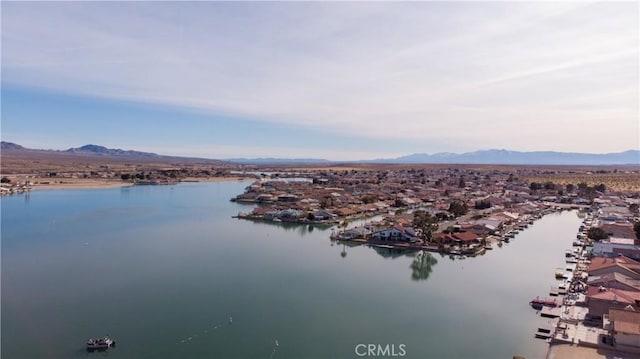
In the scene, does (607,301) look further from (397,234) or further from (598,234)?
(397,234)

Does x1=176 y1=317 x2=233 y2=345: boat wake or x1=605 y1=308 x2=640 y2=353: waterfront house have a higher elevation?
x1=605 y1=308 x2=640 y2=353: waterfront house

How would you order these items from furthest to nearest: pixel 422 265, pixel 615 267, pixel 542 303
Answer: pixel 422 265 → pixel 615 267 → pixel 542 303

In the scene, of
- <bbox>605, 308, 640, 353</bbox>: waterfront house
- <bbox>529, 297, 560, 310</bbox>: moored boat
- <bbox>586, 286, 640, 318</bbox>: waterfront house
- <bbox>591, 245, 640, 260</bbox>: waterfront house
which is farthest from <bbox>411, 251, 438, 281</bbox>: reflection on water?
<bbox>605, 308, 640, 353</bbox>: waterfront house

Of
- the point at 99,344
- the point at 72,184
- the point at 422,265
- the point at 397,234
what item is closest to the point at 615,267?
the point at 422,265

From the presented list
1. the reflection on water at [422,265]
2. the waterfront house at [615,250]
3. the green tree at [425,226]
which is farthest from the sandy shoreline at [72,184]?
the waterfront house at [615,250]

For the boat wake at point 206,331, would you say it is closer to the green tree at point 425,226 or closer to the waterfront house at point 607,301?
the waterfront house at point 607,301

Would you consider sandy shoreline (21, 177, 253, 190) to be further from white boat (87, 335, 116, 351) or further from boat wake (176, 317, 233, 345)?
boat wake (176, 317, 233, 345)
